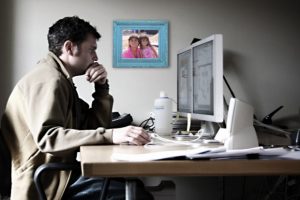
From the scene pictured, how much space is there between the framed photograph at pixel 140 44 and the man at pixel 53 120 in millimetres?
879

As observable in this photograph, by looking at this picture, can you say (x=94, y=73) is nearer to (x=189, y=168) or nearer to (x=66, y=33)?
(x=66, y=33)

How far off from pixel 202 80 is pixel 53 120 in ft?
2.84

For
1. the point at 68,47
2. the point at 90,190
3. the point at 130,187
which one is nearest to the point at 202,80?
the point at 68,47

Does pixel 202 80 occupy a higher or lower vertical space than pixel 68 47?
lower

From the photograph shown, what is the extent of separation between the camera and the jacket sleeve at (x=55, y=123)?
132 centimetres

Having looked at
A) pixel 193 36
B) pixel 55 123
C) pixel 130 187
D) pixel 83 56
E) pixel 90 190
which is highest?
pixel 193 36

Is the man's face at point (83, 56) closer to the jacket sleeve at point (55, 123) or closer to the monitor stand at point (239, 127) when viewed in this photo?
the jacket sleeve at point (55, 123)

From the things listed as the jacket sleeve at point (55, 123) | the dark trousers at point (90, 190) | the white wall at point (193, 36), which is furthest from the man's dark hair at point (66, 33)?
the white wall at point (193, 36)

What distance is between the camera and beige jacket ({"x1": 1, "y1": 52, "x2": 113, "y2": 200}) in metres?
1.34

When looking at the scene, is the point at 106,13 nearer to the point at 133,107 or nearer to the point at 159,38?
the point at 159,38

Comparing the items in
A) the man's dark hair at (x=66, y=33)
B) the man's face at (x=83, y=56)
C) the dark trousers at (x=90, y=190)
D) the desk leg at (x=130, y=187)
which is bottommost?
the dark trousers at (x=90, y=190)

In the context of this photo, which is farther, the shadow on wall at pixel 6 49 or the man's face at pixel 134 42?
the man's face at pixel 134 42

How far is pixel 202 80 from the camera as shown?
1989mm

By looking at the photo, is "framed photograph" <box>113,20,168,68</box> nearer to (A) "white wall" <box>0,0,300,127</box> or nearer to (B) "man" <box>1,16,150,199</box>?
(A) "white wall" <box>0,0,300,127</box>
